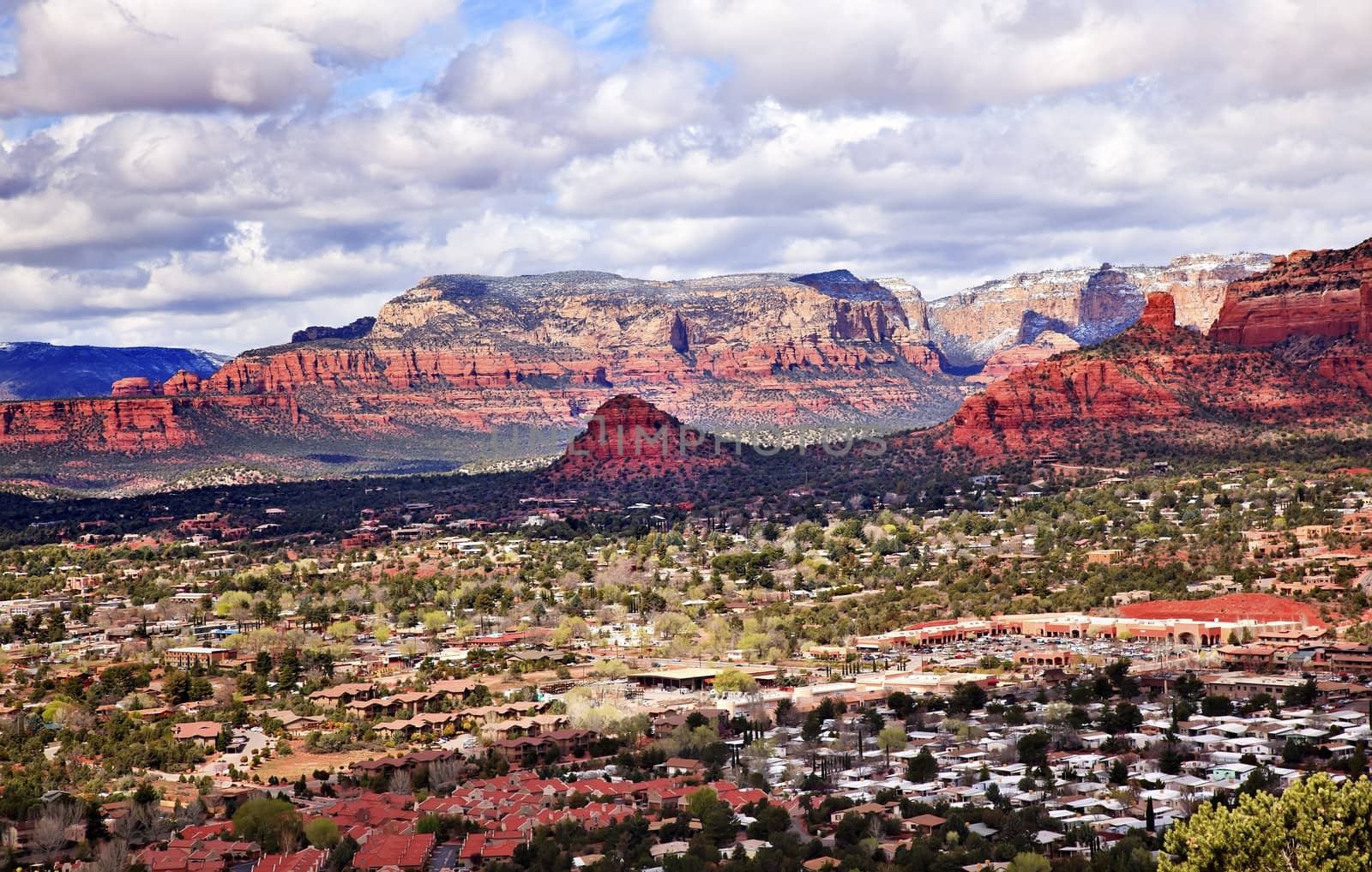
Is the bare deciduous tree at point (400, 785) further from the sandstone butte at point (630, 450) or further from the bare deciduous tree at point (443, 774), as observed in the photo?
the sandstone butte at point (630, 450)

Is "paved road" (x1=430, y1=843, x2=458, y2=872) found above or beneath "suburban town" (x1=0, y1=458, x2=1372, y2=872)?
beneath

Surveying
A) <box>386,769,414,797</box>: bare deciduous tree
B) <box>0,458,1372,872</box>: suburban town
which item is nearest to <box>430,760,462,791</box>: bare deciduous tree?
<box>0,458,1372,872</box>: suburban town

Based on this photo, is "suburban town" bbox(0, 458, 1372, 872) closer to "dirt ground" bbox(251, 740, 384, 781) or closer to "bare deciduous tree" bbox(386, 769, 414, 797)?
"bare deciduous tree" bbox(386, 769, 414, 797)

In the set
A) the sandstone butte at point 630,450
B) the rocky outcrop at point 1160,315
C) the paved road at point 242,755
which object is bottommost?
the paved road at point 242,755

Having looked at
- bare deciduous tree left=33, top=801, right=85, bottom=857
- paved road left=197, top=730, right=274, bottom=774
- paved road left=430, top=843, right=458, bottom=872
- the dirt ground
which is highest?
bare deciduous tree left=33, top=801, right=85, bottom=857

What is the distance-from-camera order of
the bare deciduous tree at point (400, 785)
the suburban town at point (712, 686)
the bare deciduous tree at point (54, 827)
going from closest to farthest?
1. the suburban town at point (712, 686)
2. the bare deciduous tree at point (54, 827)
3. the bare deciduous tree at point (400, 785)

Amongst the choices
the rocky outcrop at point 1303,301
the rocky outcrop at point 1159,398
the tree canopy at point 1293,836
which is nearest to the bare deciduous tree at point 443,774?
the tree canopy at point 1293,836

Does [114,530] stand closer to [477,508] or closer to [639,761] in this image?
Answer: [477,508]

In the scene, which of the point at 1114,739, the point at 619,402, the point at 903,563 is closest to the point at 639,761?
the point at 1114,739

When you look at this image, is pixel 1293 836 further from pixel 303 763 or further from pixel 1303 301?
pixel 1303 301
